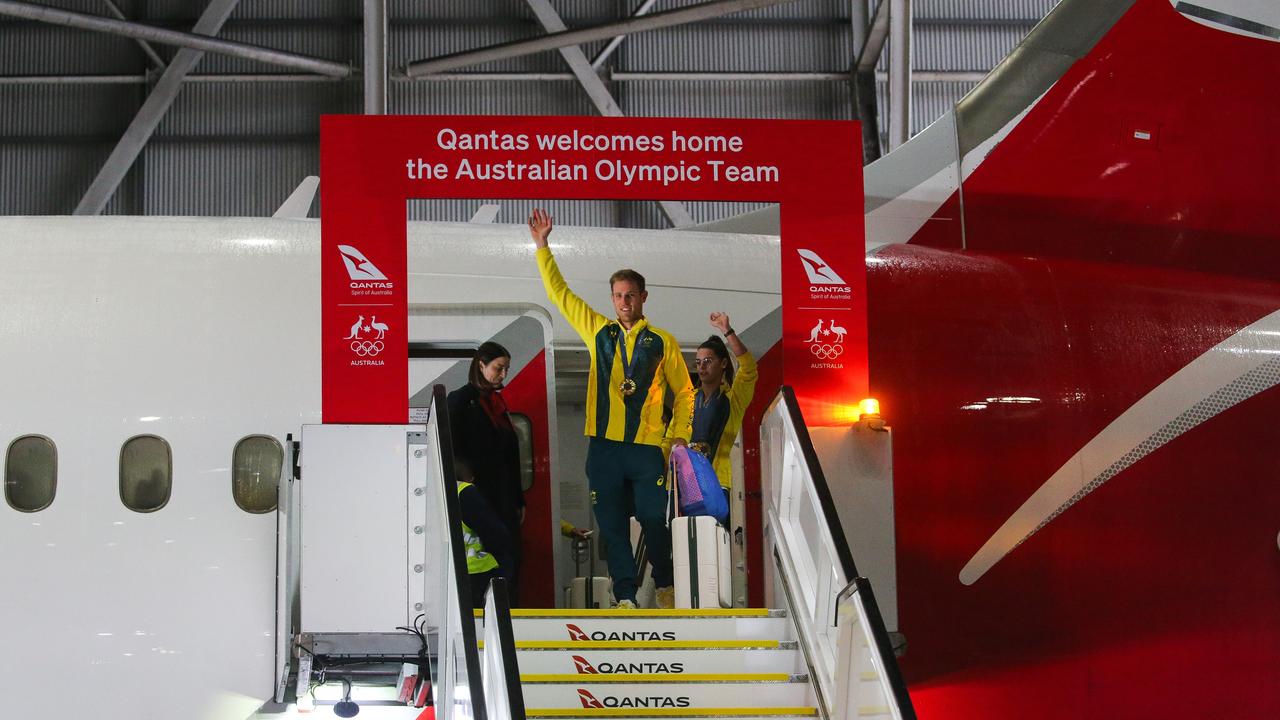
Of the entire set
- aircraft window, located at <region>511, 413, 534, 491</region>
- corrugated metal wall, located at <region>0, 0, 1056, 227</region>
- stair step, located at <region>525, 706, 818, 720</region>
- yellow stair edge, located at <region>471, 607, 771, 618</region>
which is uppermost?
corrugated metal wall, located at <region>0, 0, 1056, 227</region>

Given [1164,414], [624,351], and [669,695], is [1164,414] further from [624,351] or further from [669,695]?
[624,351]

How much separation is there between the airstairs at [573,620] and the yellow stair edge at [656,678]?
0.4 inches

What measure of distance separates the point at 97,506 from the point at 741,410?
3804mm

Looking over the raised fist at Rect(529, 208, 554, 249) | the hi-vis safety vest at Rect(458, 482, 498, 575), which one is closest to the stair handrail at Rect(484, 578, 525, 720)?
the hi-vis safety vest at Rect(458, 482, 498, 575)

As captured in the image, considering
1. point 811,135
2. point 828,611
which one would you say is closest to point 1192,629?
point 828,611

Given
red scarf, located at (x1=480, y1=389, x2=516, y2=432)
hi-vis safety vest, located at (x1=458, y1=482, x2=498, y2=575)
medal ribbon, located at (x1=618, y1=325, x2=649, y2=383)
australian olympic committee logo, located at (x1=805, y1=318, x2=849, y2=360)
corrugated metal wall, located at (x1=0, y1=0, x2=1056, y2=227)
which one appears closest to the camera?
hi-vis safety vest, located at (x1=458, y1=482, x2=498, y2=575)

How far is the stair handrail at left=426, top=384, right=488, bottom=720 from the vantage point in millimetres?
5125

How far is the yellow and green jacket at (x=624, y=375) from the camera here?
25.7 feet

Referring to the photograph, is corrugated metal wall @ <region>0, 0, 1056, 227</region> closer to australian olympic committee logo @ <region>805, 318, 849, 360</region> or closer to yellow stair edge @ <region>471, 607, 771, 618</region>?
australian olympic committee logo @ <region>805, 318, 849, 360</region>

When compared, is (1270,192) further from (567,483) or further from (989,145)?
(567,483)

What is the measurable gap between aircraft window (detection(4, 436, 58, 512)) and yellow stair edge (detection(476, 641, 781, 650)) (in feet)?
9.40

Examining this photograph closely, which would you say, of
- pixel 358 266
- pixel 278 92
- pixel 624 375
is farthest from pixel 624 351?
pixel 278 92

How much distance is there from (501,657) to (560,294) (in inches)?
138

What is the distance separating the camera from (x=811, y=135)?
8156 millimetres
